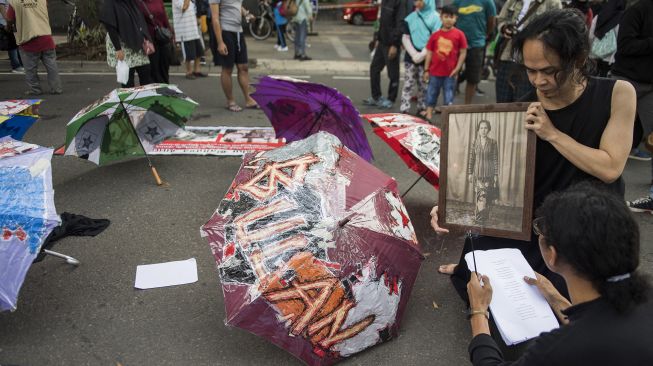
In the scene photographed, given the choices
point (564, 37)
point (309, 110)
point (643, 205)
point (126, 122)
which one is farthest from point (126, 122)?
point (643, 205)

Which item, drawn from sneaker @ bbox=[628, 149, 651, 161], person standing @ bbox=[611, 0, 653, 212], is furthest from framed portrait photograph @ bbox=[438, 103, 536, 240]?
sneaker @ bbox=[628, 149, 651, 161]

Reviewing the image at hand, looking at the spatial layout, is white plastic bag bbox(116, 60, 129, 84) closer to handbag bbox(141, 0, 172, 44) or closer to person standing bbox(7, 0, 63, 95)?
handbag bbox(141, 0, 172, 44)

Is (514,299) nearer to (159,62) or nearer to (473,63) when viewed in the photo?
(473,63)

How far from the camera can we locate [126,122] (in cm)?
453

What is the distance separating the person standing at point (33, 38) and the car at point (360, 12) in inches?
470

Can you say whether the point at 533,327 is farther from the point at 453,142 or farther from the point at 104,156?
the point at 104,156

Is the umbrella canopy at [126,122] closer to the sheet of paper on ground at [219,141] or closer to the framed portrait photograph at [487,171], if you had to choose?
the sheet of paper on ground at [219,141]

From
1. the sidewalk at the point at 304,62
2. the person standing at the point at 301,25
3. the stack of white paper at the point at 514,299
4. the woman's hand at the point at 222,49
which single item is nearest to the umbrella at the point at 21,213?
the stack of white paper at the point at 514,299

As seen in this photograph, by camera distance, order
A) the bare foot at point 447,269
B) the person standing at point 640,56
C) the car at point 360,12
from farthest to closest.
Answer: the car at point 360,12, the person standing at point 640,56, the bare foot at point 447,269

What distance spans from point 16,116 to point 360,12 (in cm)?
1587

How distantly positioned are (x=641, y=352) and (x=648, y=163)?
5.18 m

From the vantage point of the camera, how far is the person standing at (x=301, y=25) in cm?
1117

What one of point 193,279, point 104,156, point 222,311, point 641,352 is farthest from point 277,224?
point 104,156

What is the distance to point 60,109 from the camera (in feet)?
23.3
